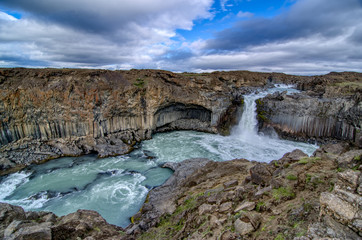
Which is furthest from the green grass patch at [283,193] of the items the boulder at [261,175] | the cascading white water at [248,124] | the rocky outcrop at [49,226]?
the cascading white water at [248,124]

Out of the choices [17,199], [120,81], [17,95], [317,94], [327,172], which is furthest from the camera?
[317,94]

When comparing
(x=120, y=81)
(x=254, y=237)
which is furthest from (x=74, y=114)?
(x=254, y=237)

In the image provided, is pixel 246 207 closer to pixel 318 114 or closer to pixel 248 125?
pixel 248 125

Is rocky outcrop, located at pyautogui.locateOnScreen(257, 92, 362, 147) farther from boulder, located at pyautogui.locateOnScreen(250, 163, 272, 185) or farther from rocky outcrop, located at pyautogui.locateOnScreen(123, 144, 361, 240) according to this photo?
boulder, located at pyautogui.locateOnScreen(250, 163, 272, 185)

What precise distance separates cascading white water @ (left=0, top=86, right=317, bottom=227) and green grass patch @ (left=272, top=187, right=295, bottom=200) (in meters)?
9.33

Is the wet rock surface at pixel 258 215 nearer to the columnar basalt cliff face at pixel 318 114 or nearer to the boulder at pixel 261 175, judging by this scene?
the boulder at pixel 261 175

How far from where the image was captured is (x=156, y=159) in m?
20.8

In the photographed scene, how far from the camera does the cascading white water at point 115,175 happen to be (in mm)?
13680

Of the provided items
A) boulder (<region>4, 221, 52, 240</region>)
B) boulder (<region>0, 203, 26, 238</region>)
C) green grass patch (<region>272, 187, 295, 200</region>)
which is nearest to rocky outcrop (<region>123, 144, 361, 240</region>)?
green grass patch (<region>272, 187, 295, 200</region>)

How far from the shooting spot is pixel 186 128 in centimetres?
3225

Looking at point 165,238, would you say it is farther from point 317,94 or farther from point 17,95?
point 317,94

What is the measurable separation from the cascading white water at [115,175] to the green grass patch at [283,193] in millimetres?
9331

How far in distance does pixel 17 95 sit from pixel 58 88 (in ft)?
13.1

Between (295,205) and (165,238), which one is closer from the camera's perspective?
(295,205)
